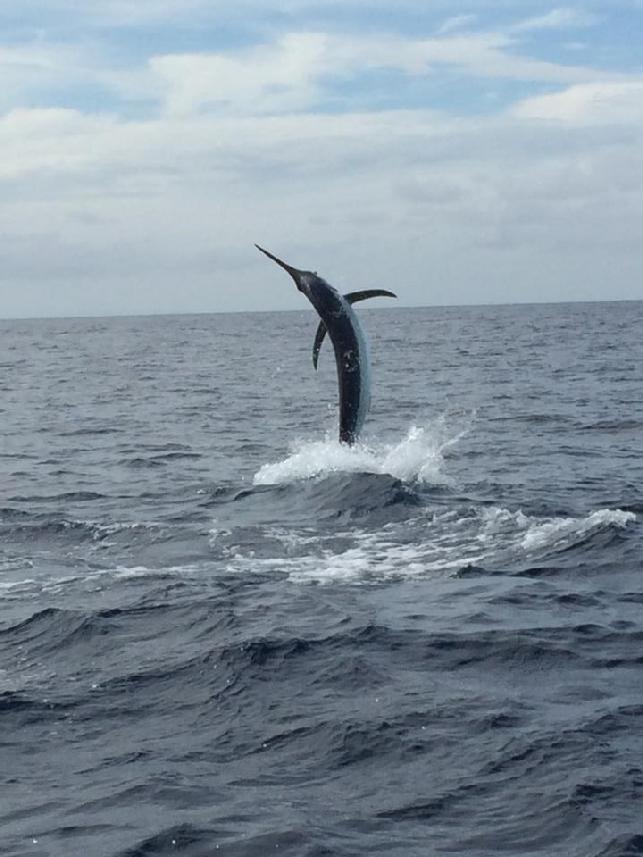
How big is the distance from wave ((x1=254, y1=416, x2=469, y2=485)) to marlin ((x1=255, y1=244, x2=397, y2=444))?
3879 millimetres

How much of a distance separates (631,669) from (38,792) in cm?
566

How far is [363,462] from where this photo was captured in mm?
22000

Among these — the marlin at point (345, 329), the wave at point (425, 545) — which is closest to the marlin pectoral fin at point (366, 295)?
the marlin at point (345, 329)

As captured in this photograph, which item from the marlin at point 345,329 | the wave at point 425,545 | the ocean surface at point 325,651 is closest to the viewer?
the ocean surface at point 325,651

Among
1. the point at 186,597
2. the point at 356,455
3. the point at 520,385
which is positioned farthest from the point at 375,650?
the point at 520,385

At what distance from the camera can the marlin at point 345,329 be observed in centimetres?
1612

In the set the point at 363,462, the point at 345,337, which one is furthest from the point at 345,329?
the point at 363,462

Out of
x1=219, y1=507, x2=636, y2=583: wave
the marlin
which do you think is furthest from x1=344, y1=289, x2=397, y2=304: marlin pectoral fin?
x1=219, y1=507, x2=636, y2=583: wave

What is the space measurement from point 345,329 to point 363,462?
6.15 m

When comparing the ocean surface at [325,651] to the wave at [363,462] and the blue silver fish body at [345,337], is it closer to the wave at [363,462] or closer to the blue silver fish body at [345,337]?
the wave at [363,462]

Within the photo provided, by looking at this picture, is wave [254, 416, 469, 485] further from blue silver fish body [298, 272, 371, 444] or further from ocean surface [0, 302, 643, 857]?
blue silver fish body [298, 272, 371, 444]

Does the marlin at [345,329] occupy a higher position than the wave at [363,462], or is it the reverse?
the marlin at [345,329]

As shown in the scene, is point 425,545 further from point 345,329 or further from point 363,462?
point 363,462

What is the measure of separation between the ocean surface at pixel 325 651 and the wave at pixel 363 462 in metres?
0.10
